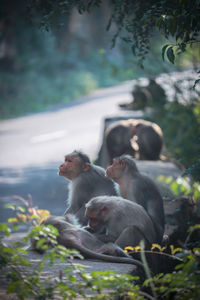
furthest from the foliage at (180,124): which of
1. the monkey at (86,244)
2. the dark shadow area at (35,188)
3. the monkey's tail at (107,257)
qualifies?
the monkey's tail at (107,257)

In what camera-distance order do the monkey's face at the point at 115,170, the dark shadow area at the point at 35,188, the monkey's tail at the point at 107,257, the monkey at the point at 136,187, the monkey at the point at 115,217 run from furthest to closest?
the dark shadow area at the point at 35,188 < the monkey's face at the point at 115,170 < the monkey at the point at 136,187 < the monkey at the point at 115,217 < the monkey's tail at the point at 107,257

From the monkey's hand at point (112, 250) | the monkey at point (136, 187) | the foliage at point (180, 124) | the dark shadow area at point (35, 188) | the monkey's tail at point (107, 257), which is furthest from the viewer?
the foliage at point (180, 124)

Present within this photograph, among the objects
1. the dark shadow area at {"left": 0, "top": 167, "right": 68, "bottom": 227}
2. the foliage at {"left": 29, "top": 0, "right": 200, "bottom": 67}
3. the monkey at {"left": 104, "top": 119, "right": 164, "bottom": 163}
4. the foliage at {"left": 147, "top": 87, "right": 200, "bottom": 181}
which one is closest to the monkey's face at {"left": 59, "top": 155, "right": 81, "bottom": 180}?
the foliage at {"left": 29, "top": 0, "right": 200, "bottom": 67}

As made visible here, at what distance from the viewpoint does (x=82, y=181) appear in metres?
5.98

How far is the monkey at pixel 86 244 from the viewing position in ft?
15.1

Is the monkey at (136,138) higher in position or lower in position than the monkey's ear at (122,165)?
higher

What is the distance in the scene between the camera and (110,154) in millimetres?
9289

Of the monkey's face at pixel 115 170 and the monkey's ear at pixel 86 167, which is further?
the monkey's ear at pixel 86 167

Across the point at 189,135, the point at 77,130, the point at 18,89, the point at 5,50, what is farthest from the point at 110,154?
the point at 5,50

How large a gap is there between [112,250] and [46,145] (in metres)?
11.1

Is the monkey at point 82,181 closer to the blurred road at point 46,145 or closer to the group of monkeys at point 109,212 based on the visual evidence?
the group of monkeys at point 109,212

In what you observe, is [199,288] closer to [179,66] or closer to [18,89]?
[179,66]

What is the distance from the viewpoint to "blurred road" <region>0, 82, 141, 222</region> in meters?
10.6

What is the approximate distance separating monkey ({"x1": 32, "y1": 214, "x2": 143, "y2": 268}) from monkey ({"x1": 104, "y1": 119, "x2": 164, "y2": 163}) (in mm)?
4056
